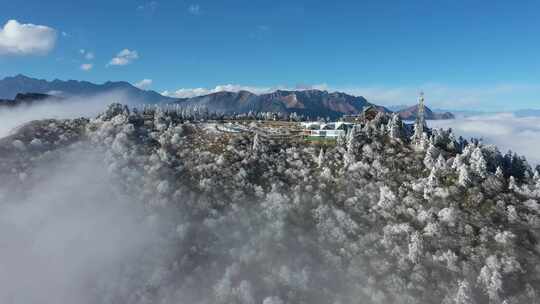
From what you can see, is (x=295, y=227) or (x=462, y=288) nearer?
(x=462, y=288)

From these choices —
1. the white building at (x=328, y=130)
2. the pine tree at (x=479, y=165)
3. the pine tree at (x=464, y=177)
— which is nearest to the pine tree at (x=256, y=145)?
the white building at (x=328, y=130)

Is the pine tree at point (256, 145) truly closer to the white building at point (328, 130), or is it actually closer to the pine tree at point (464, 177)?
the white building at point (328, 130)

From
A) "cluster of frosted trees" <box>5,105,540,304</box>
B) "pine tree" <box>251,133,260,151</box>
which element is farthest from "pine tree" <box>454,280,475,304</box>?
"pine tree" <box>251,133,260,151</box>

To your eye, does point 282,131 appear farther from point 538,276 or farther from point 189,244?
point 538,276

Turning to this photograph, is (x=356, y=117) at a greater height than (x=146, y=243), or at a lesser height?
greater

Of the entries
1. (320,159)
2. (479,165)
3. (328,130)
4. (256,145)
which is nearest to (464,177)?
(479,165)

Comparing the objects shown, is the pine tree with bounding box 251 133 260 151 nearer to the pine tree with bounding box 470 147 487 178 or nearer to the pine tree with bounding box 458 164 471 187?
the pine tree with bounding box 458 164 471 187

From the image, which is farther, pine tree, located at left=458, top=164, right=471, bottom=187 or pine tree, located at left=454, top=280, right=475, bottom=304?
pine tree, located at left=458, top=164, right=471, bottom=187

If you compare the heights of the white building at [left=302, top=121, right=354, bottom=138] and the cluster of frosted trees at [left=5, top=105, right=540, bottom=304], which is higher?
the white building at [left=302, top=121, right=354, bottom=138]

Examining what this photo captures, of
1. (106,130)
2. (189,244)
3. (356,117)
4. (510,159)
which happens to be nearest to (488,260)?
(510,159)
